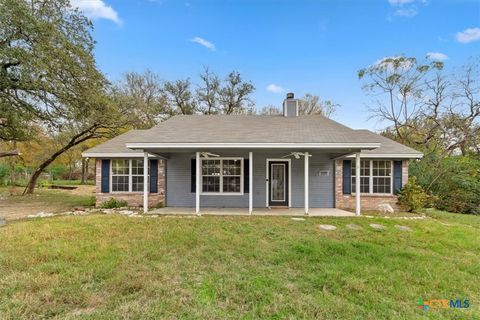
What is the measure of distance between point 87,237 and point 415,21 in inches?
645

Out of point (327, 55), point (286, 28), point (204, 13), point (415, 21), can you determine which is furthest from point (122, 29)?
point (415, 21)

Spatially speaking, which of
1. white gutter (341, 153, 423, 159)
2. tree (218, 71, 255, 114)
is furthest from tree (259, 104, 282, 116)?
white gutter (341, 153, 423, 159)

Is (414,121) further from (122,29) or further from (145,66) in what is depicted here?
(145,66)

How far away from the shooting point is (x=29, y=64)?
33.2 ft

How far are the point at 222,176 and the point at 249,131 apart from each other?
84.3 inches

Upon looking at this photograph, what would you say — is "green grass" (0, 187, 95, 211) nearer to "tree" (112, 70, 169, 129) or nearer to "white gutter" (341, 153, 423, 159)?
"tree" (112, 70, 169, 129)

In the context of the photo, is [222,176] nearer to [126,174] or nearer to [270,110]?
[126,174]

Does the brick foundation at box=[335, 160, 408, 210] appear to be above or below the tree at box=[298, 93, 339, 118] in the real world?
below

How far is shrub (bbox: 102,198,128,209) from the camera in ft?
33.5

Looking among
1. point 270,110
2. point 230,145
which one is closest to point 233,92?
point 270,110

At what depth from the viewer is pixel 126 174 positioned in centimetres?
1070

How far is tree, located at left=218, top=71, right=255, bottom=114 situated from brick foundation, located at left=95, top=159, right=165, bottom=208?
47.2ft

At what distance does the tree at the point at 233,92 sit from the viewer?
2339 centimetres

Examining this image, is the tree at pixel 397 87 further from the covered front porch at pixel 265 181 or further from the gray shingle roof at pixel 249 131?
the covered front porch at pixel 265 181
